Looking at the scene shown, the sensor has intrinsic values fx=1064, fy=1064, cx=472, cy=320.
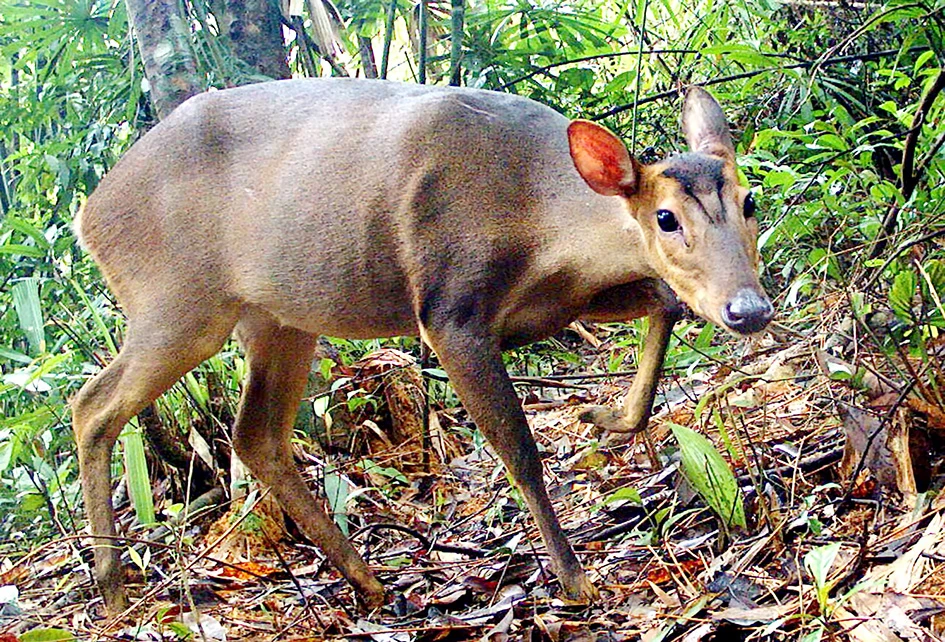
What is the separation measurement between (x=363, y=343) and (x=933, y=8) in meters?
2.93

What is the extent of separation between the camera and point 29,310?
417 cm

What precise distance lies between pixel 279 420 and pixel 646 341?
1.43 metres

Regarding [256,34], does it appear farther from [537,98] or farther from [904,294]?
[904,294]

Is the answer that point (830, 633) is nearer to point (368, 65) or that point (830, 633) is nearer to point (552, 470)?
point (552, 470)

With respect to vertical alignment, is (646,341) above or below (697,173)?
below

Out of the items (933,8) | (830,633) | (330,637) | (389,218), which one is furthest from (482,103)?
(830,633)

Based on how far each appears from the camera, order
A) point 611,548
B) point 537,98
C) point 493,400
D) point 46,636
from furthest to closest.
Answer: point 537,98, point 611,548, point 493,400, point 46,636

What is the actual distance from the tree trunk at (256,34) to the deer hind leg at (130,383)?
1.87 meters

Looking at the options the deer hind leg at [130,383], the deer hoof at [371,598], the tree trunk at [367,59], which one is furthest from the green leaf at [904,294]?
the tree trunk at [367,59]

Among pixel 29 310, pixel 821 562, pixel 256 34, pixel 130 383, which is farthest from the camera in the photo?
pixel 256 34

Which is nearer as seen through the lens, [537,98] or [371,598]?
[371,598]

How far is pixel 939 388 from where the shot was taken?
3010mm

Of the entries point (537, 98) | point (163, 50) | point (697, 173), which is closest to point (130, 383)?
point (163, 50)

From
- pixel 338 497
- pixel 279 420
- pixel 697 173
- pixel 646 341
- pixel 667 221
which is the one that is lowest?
pixel 338 497
